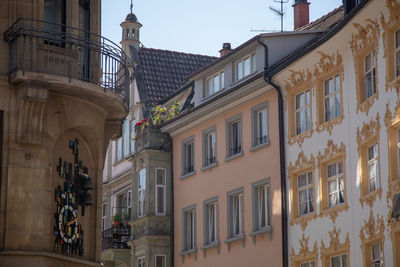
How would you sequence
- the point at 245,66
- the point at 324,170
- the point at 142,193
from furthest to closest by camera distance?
the point at 142,193
the point at 245,66
the point at 324,170

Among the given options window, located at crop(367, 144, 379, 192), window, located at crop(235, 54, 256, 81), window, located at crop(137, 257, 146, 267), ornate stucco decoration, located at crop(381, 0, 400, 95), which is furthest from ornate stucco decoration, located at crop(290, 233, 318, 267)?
window, located at crop(137, 257, 146, 267)

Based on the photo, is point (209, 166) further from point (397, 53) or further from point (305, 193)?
point (397, 53)

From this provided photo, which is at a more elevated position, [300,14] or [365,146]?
[300,14]

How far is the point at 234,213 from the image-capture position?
41219 millimetres

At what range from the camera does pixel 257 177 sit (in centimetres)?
3941

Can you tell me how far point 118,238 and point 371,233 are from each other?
2021 centimetres

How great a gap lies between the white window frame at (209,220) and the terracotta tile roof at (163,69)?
8.49 m

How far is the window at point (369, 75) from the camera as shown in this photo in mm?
31078

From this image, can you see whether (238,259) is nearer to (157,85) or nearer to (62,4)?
(157,85)

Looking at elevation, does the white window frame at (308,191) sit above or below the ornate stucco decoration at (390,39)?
below

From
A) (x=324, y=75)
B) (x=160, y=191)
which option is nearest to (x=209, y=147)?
(x=160, y=191)

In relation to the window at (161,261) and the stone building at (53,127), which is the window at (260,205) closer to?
the window at (161,261)

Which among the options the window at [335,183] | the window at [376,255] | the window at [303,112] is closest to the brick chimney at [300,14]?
the window at [303,112]

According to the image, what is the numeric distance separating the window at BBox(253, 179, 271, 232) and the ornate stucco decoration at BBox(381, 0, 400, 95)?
1053 centimetres
